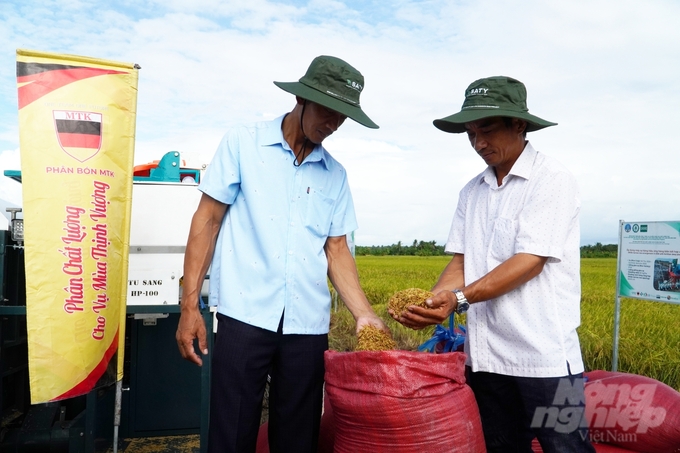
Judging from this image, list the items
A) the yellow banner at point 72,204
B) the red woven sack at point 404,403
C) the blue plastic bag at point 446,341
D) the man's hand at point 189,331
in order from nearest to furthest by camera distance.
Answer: the red woven sack at point 404,403
the man's hand at point 189,331
the yellow banner at point 72,204
the blue plastic bag at point 446,341

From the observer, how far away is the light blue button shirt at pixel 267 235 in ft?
6.72

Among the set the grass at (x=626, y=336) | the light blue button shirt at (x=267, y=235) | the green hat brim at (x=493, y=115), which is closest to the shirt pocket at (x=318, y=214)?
the light blue button shirt at (x=267, y=235)

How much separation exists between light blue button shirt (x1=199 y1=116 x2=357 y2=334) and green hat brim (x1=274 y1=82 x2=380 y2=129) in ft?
0.57

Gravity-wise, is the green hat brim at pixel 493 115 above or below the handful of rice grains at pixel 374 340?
above

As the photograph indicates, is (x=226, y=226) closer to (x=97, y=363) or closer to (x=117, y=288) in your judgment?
(x=117, y=288)

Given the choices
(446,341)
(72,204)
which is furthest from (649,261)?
(72,204)

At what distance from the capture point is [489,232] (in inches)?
84.9

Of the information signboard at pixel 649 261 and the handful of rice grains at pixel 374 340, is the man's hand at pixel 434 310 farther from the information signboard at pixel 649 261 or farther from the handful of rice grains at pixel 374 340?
the information signboard at pixel 649 261

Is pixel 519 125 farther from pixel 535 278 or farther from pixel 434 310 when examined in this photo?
pixel 434 310

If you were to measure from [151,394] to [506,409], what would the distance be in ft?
9.08

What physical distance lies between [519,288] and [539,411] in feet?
1.41

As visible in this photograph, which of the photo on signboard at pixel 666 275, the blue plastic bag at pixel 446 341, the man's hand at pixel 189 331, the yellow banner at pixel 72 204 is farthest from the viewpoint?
the photo on signboard at pixel 666 275

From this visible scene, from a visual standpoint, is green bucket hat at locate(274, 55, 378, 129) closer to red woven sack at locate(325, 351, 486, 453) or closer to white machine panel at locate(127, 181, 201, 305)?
red woven sack at locate(325, 351, 486, 453)

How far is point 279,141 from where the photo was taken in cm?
213
